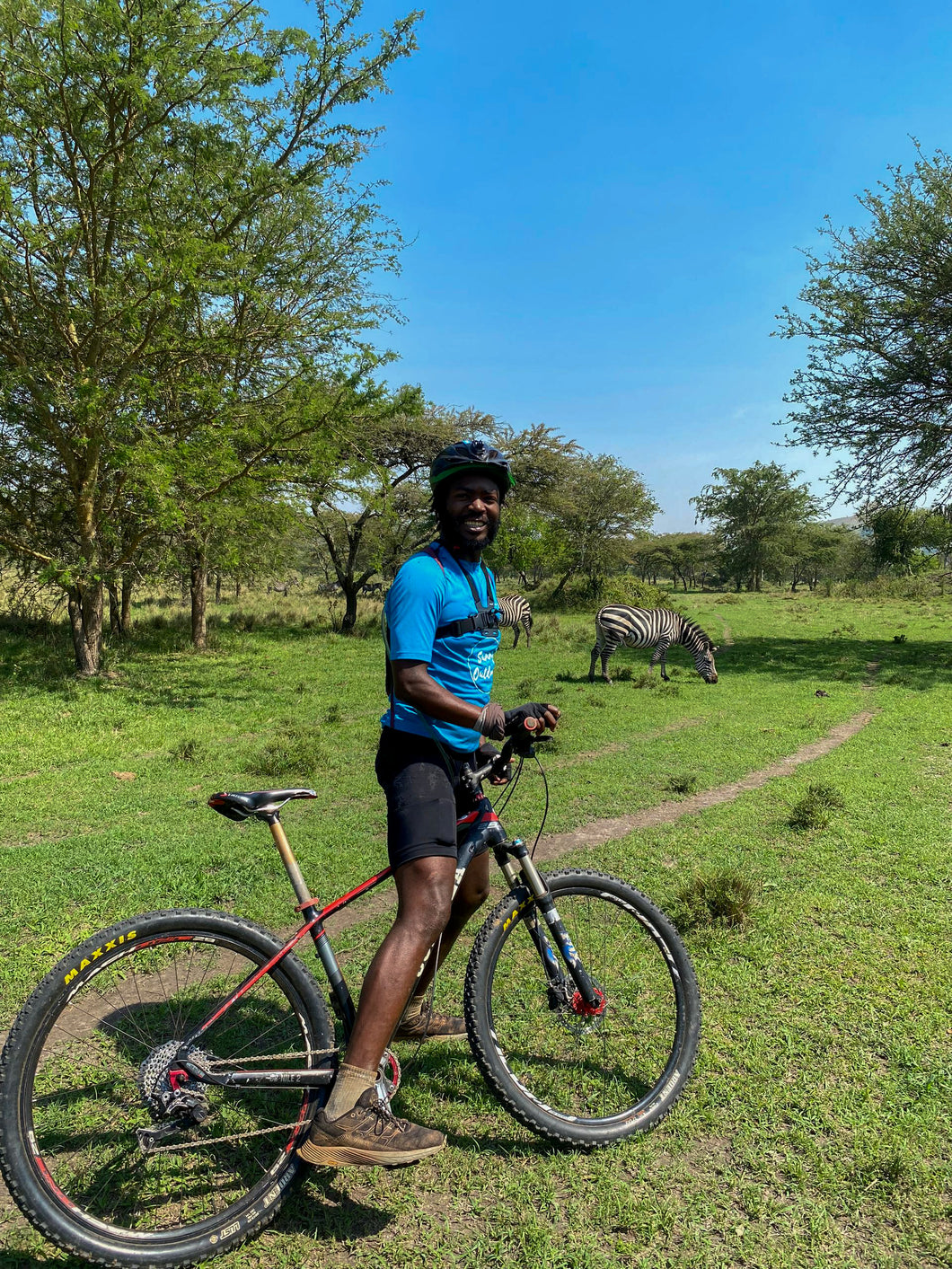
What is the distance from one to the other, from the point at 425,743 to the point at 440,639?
0.41m

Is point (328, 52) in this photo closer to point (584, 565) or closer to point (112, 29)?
point (112, 29)

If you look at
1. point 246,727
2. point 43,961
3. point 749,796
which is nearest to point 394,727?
point 43,961

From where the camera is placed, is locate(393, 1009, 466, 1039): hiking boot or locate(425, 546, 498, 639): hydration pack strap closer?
locate(425, 546, 498, 639): hydration pack strap

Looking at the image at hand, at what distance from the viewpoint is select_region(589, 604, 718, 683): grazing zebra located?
15.4 metres

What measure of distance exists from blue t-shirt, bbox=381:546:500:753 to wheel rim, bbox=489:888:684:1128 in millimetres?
937

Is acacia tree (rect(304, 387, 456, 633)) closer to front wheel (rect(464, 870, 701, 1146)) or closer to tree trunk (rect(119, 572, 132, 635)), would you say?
tree trunk (rect(119, 572, 132, 635))

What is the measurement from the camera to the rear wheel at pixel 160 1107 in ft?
6.75

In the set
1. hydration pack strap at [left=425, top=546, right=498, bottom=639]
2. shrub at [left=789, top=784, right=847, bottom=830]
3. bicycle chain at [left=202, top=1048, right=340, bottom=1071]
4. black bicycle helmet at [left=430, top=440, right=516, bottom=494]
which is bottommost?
shrub at [left=789, top=784, right=847, bottom=830]

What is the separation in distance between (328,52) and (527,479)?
19.2 meters

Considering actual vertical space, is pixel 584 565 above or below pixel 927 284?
below

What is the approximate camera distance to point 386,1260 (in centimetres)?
227

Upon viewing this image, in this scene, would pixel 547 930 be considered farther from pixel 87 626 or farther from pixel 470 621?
pixel 87 626

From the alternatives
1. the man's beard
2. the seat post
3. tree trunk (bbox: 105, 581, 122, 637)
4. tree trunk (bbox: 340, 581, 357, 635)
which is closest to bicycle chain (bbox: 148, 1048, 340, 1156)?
the seat post

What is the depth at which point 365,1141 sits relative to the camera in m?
2.23
